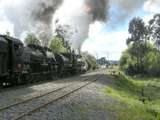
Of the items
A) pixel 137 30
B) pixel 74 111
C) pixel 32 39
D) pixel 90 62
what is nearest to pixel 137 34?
pixel 137 30

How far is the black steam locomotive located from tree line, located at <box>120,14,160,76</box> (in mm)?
60478

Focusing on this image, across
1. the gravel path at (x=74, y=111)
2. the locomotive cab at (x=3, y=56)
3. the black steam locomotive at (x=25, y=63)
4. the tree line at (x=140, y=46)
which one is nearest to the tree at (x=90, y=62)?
the tree line at (x=140, y=46)

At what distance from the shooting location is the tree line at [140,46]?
106631mm

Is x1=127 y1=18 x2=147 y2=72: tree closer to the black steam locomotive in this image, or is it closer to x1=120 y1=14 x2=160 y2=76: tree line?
x1=120 y1=14 x2=160 y2=76: tree line

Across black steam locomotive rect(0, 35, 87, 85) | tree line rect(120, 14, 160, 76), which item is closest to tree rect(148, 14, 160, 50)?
tree line rect(120, 14, 160, 76)

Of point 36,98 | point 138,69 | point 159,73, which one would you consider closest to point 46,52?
point 36,98

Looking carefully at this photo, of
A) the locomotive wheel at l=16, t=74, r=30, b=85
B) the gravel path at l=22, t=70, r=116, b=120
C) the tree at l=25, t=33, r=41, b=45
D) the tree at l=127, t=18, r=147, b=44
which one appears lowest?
the gravel path at l=22, t=70, r=116, b=120

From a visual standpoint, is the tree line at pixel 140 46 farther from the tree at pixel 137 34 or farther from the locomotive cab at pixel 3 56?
the locomotive cab at pixel 3 56

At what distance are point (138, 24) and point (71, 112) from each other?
102352mm

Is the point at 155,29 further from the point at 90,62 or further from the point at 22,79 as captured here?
the point at 22,79

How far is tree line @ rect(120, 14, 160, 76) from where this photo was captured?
106631mm

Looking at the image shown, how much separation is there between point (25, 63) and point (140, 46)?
89.4 m

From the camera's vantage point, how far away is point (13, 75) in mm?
25953

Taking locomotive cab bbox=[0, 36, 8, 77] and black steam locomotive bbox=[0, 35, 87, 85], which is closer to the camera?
locomotive cab bbox=[0, 36, 8, 77]
